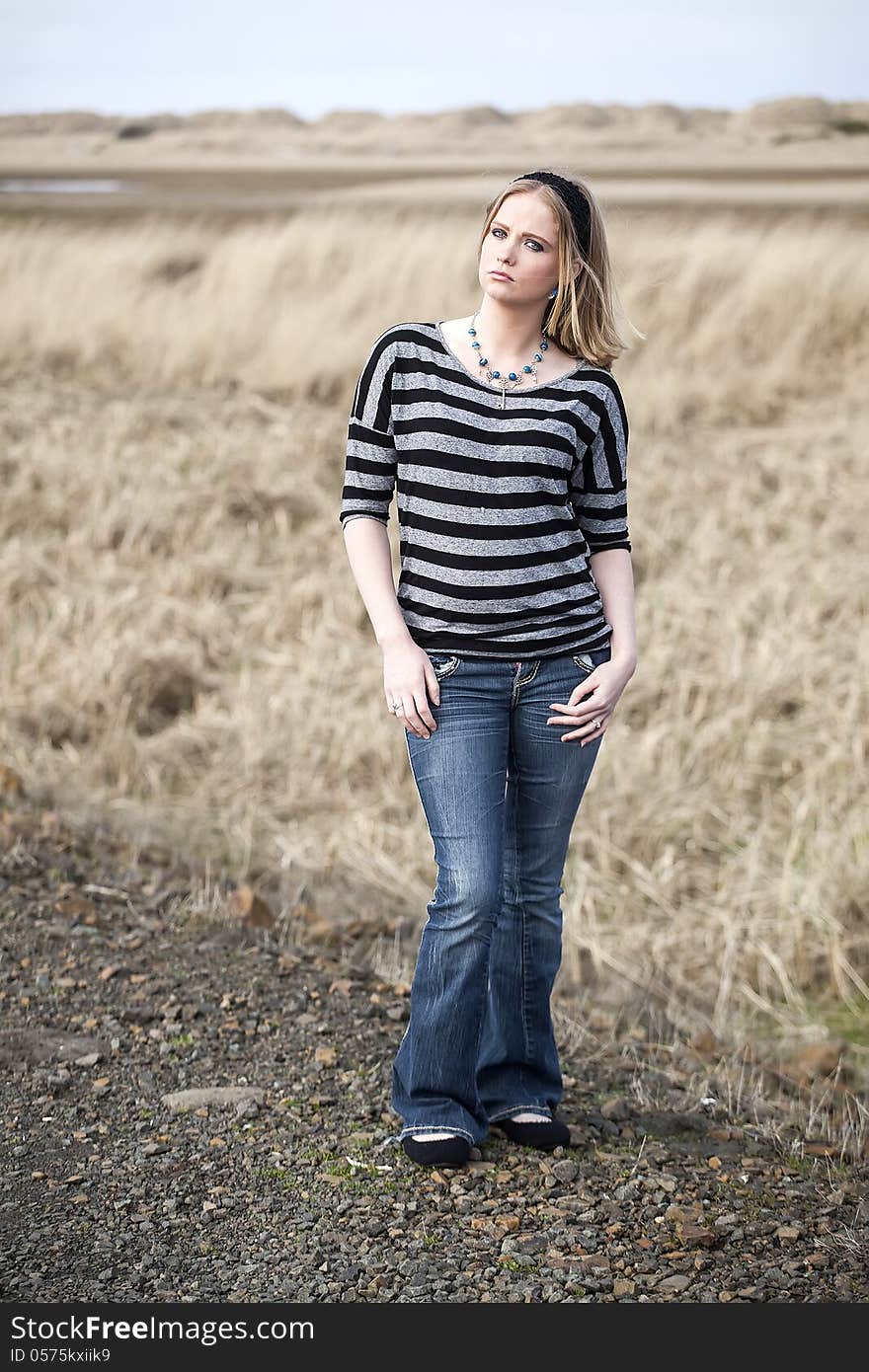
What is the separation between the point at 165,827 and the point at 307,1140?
6.74ft

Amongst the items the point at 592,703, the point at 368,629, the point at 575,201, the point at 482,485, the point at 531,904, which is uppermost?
the point at 575,201

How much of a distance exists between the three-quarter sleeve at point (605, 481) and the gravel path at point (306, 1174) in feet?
4.02

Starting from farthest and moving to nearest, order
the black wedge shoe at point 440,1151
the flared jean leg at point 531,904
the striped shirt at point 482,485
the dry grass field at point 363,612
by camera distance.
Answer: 1. the dry grass field at point 363,612
2. the black wedge shoe at point 440,1151
3. the flared jean leg at point 531,904
4. the striped shirt at point 482,485

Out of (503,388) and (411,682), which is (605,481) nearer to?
(503,388)

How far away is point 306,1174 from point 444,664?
1024 mm

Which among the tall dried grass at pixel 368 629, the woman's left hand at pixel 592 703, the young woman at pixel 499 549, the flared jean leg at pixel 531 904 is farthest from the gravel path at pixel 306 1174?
the woman's left hand at pixel 592 703

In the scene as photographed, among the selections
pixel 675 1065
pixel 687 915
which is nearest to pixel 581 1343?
pixel 675 1065

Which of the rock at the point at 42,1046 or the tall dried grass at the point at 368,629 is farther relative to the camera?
the tall dried grass at the point at 368,629

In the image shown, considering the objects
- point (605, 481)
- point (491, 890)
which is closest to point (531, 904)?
point (491, 890)

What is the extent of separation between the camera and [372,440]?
2.32 metres

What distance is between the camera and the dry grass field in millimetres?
4242

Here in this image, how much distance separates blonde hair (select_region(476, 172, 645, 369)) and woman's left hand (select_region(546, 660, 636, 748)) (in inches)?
21.3

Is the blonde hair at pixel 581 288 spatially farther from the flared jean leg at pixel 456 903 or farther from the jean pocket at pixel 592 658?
the flared jean leg at pixel 456 903

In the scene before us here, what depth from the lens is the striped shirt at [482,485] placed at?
7.39 feet
